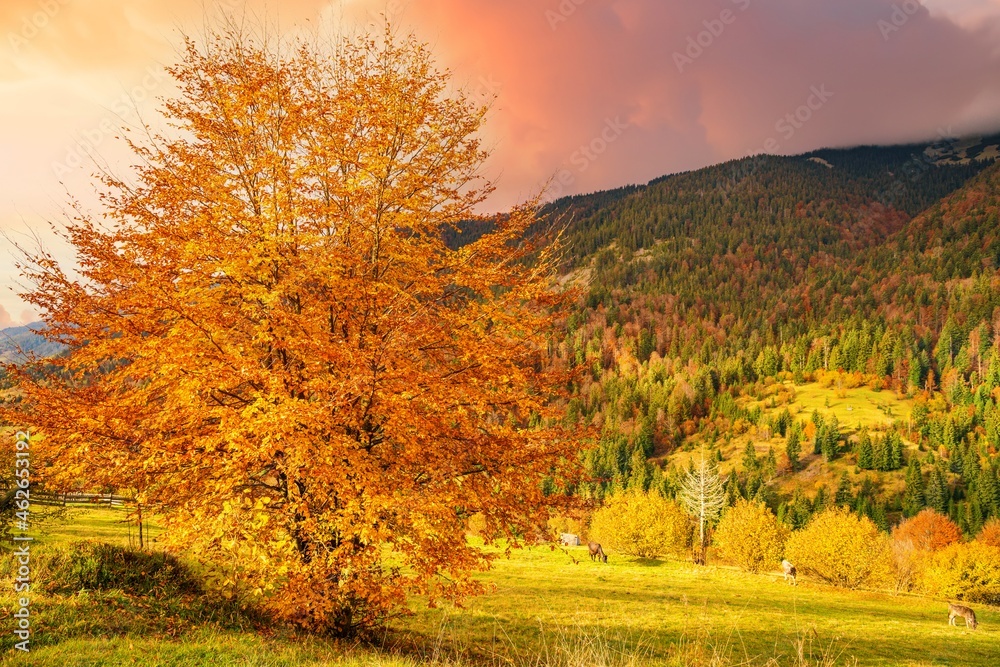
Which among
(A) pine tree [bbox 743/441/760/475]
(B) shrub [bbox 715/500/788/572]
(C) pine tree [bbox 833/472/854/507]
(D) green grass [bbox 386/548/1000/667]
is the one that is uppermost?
(D) green grass [bbox 386/548/1000/667]

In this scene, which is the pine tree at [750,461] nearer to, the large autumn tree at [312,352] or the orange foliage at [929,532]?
the orange foliage at [929,532]

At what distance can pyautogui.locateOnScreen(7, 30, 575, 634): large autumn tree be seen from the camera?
980 cm

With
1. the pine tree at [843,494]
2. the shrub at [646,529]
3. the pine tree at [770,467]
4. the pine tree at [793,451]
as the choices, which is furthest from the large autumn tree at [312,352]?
the pine tree at [793,451]

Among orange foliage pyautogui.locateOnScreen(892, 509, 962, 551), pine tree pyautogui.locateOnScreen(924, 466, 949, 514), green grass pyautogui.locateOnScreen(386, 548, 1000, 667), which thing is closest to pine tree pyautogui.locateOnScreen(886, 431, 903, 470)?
pine tree pyautogui.locateOnScreen(924, 466, 949, 514)

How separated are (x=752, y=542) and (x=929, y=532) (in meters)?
80.6

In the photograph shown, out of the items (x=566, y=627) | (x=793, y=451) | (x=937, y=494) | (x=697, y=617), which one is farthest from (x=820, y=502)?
(x=566, y=627)

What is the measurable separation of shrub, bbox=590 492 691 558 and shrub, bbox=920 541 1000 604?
35506 millimetres

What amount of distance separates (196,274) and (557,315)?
7.73 m

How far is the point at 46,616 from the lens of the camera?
9211 millimetres

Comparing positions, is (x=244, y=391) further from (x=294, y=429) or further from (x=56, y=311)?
(x=56, y=311)

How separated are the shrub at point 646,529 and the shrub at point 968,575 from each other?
35.5m

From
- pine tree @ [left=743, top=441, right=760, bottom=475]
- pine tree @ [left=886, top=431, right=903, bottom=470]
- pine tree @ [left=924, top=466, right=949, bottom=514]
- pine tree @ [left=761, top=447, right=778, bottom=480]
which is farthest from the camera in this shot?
pine tree @ [left=743, top=441, right=760, bottom=475]

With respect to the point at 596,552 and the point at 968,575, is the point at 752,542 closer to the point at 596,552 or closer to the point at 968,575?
the point at 596,552

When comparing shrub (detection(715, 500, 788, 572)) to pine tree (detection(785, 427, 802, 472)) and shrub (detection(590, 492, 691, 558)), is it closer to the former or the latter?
shrub (detection(590, 492, 691, 558))
